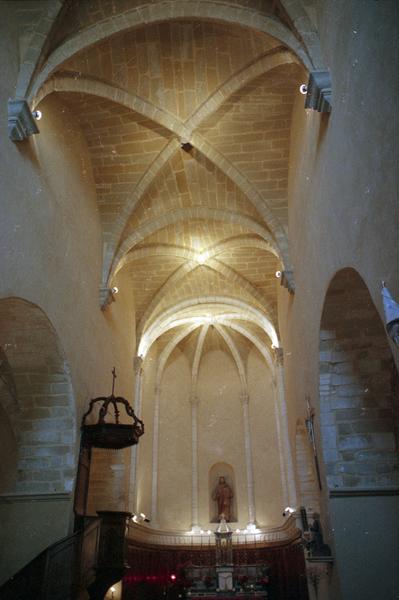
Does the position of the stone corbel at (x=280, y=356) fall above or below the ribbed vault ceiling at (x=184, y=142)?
below

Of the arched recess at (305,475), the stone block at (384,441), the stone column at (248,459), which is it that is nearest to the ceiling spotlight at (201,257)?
the arched recess at (305,475)

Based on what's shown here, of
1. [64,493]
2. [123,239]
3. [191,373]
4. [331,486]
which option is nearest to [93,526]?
[64,493]

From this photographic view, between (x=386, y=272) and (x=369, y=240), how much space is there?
0.62m

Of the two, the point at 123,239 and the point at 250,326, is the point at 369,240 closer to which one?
the point at 123,239

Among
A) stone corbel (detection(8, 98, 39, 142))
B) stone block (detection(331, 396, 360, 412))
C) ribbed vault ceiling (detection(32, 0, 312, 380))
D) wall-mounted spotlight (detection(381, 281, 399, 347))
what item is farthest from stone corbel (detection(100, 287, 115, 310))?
wall-mounted spotlight (detection(381, 281, 399, 347))

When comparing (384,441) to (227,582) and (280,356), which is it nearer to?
(280,356)

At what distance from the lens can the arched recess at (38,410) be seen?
866 centimetres

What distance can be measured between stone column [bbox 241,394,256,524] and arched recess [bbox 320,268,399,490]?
10.4 m

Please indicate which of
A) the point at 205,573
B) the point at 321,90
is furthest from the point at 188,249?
the point at 205,573

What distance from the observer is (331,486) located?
796 centimetres

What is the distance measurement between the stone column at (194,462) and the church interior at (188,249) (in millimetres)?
2114

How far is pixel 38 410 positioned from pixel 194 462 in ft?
35.2

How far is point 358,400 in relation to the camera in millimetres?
8109

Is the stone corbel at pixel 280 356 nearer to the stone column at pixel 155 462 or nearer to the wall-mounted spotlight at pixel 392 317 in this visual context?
the stone column at pixel 155 462
